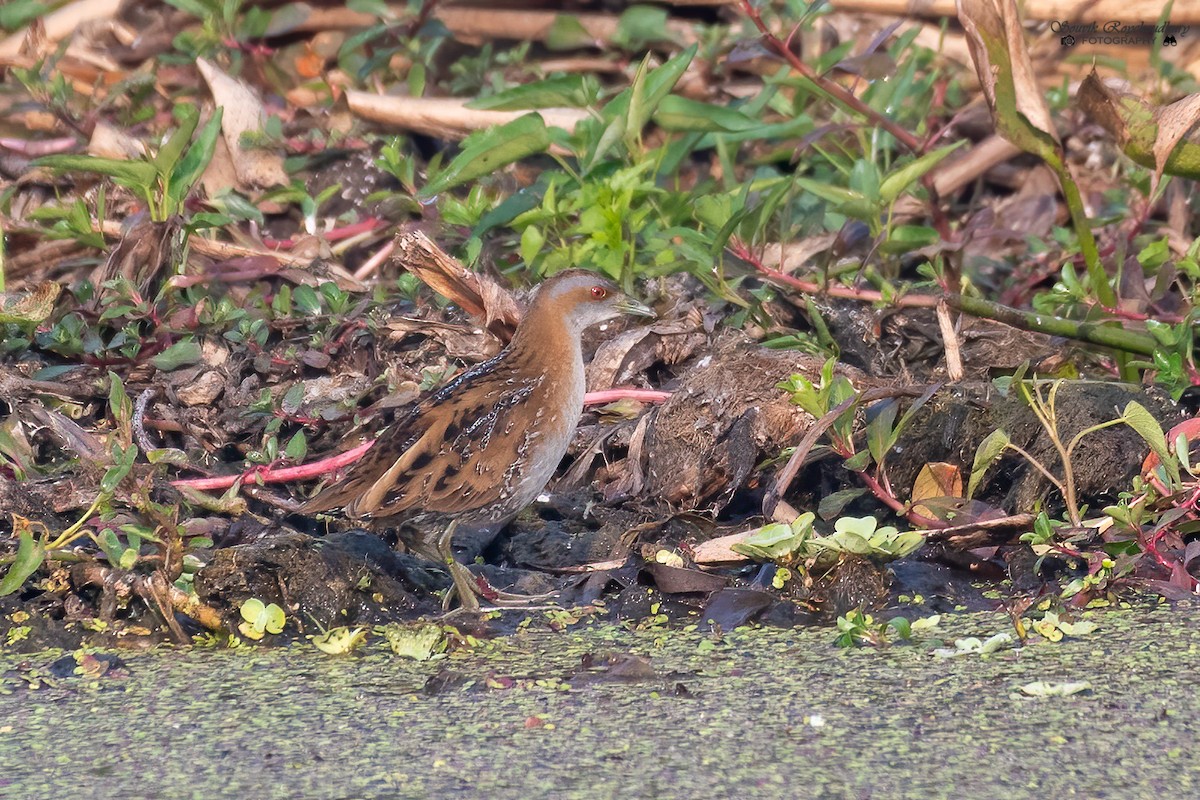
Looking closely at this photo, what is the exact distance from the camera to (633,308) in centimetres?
475

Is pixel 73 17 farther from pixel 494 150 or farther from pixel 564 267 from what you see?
pixel 564 267

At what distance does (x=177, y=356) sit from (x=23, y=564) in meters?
1.44

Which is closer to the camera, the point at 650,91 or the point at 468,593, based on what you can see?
the point at 468,593

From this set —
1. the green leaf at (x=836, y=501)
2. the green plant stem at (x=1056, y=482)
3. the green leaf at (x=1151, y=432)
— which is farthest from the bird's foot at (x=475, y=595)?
the green leaf at (x=1151, y=432)

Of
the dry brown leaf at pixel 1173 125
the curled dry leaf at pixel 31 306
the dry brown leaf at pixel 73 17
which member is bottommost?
the curled dry leaf at pixel 31 306

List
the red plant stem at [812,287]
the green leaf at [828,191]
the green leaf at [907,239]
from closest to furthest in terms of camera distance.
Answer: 1. the red plant stem at [812,287]
2. the green leaf at [828,191]
3. the green leaf at [907,239]

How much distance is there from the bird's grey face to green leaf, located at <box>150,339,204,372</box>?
4.14 ft

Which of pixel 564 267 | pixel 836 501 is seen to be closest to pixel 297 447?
pixel 564 267

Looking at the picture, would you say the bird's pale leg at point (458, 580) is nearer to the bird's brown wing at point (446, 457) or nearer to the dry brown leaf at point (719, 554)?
the bird's brown wing at point (446, 457)

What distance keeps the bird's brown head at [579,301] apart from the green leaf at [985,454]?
Answer: 124 centimetres

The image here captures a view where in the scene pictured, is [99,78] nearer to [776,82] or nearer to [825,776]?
[776,82]

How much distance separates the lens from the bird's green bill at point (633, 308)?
15.5 ft

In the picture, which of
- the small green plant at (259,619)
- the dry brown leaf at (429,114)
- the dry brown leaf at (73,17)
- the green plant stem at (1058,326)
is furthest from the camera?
the dry brown leaf at (73,17)

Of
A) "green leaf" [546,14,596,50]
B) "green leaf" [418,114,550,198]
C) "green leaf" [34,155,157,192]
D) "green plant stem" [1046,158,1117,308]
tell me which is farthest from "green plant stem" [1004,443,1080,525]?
"green leaf" [546,14,596,50]
